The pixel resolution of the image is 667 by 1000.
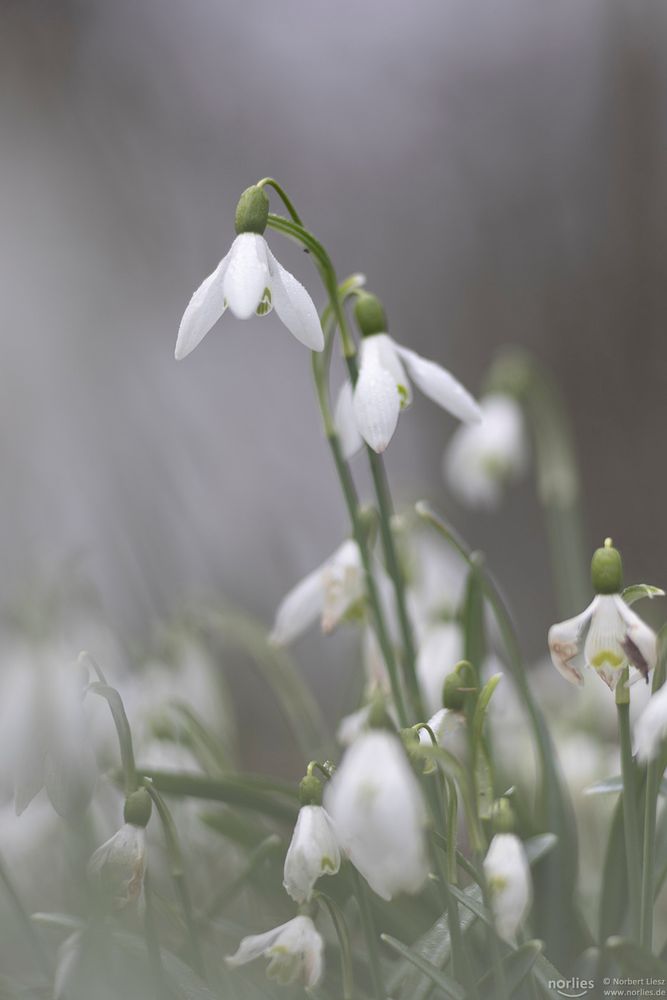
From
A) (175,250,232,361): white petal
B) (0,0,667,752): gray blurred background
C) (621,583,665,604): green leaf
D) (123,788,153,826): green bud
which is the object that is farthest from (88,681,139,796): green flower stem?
(0,0,667,752): gray blurred background

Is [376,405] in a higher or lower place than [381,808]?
higher

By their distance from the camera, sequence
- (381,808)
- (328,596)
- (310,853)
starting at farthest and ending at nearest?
(328,596), (310,853), (381,808)

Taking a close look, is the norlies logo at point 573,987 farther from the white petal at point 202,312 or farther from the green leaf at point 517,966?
the white petal at point 202,312

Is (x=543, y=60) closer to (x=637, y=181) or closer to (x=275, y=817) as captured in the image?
(x=637, y=181)

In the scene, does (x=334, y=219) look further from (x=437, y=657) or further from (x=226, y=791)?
(x=226, y=791)

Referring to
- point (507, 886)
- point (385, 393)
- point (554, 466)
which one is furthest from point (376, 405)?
point (554, 466)

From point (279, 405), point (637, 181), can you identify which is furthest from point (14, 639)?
point (637, 181)
